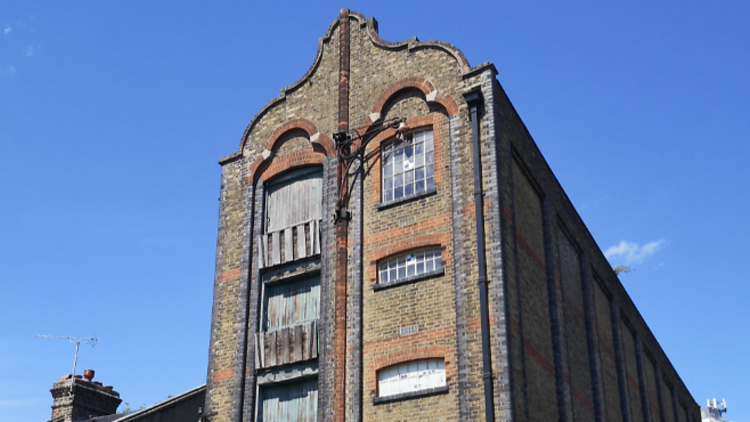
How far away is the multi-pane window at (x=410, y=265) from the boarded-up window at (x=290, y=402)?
3268 mm

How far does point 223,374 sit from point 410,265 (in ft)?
19.9

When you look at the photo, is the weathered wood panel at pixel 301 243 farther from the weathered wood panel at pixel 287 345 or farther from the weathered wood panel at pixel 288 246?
the weathered wood panel at pixel 287 345

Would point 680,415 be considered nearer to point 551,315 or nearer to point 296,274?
point 551,315

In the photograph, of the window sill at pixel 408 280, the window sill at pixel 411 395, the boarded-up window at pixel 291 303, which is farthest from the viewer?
the boarded-up window at pixel 291 303

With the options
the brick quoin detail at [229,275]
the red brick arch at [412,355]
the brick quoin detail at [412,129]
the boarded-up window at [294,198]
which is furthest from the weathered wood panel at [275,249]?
the red brick arch at [412,355]

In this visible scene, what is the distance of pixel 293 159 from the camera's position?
77.3 feet

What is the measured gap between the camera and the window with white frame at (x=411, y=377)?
19.1 metres

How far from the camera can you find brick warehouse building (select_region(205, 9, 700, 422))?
1909cm

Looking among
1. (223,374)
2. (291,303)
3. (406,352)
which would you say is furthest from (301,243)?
(406,352)

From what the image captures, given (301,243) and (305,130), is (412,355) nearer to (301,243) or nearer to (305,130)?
(301,243)

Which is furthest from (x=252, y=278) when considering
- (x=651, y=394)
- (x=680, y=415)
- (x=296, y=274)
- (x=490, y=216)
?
(x=680, y=415)

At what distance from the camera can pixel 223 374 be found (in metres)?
22.2

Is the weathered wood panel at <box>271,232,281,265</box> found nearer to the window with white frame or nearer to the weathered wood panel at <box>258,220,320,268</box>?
the weathered wood panel at <box>258,220,320,268</box>

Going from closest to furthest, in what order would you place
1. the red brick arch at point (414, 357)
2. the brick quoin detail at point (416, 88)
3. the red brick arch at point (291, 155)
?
the red brick arch at point (414, 357) < the brick quoin detail at point (416, 88) < the red brick arch at point (291, 155)
